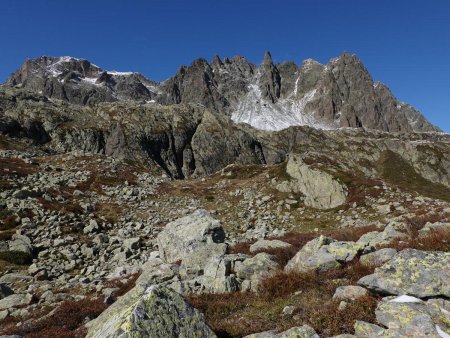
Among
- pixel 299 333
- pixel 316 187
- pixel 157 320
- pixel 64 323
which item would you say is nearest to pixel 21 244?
pixel 64 323

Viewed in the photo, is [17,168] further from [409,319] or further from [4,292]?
[409,319]

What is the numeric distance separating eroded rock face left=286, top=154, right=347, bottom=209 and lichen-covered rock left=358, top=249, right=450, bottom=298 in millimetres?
33556

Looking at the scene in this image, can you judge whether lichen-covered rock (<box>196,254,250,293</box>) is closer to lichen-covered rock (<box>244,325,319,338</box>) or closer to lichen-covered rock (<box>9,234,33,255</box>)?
lichen-covered rock (<box>244,325,319,338</box>)

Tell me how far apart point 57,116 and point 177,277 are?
143 metres

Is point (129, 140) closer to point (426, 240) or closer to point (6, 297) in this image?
point (6, 297)

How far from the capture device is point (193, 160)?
174m

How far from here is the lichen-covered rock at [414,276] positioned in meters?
8.28

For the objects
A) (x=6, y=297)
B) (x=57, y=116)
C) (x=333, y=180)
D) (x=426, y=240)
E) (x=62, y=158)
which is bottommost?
(x=6, y=297)

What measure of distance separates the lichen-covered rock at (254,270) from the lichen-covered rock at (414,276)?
13.9 feet

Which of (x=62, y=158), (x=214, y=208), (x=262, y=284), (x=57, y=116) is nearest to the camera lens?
(x=262, y=284)

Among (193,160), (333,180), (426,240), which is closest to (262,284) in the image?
(426,240)

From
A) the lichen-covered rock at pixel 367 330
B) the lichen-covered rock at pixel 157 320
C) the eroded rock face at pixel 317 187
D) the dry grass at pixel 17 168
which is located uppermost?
the dry grass at pixel 17 168

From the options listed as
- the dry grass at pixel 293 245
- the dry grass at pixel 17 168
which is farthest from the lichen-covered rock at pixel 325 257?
the dry grass at pixel 17 168

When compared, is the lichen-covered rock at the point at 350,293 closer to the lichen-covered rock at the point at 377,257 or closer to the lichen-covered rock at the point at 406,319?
the lichen-covered rock at the point at 406,319
